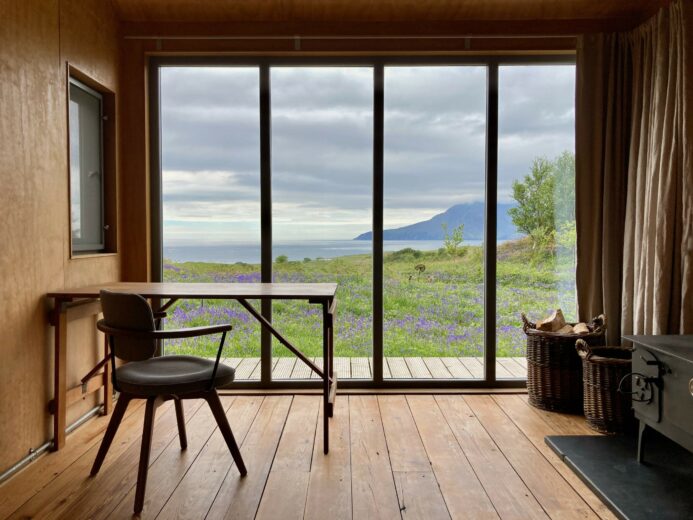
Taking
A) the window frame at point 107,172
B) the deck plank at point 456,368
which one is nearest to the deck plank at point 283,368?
the deck plank at point 456,368

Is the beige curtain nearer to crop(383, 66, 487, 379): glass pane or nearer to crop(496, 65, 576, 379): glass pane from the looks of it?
crop(496, 65, 576, 379): glass pane

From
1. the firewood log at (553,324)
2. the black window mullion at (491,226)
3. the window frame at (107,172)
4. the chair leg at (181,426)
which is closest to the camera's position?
the chair leg at (181,426)

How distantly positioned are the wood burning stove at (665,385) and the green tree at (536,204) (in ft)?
4.24

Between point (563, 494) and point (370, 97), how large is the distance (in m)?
2.52

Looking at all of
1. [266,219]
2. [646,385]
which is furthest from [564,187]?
[266,219]

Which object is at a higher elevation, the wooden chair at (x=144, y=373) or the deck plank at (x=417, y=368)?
the wooden chair at (x=144, y=373)

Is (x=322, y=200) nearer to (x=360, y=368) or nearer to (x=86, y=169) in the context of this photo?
(x=360, y=368)

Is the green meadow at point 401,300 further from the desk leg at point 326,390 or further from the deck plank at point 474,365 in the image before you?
the desk leg at point 326,390

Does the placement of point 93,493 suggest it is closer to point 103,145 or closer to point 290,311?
point 290,311

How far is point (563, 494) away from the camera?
2080mm

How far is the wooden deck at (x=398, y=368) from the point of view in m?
3.47

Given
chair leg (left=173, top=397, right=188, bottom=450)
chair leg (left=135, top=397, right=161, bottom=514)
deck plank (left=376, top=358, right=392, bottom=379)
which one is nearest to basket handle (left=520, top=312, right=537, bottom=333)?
deck plank (left=376, top=358, right=392, bottom=379)

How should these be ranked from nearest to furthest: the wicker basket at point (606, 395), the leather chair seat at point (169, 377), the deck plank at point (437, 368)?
1. the leather chair seat at point (169, 377)
2. the wicker basket at point (606, 395)
3. the deck plank at point (437, 368)

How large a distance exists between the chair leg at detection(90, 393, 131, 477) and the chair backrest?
0.67ft
